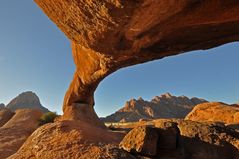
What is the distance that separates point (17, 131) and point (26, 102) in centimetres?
10947

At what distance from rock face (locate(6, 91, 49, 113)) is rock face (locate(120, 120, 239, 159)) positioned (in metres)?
120

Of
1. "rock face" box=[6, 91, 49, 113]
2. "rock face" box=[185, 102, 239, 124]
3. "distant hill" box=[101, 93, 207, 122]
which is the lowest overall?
"rock face" box=[185, 102, 239, 124]

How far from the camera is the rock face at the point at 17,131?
791 inches

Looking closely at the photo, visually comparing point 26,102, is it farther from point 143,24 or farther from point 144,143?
point 144,143

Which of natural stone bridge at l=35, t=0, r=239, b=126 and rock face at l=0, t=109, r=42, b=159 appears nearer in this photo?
natural stone bridge at l=35, t=0, r=239, b=126

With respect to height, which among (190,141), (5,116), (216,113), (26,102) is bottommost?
(190,141)

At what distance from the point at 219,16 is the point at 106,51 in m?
4.38

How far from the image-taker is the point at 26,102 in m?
128

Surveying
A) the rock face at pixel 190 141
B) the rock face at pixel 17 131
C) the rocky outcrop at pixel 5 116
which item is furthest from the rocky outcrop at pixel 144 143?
the rocky outcrop at pixel 5 116

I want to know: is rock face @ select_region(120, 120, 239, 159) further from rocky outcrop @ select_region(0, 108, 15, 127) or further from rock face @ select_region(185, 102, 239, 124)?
rocky outcrop @ select_region(0, 108, 15, 127)

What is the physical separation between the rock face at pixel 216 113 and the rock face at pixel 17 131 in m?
16.5

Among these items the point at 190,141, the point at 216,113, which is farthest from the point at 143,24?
the point at 216,113

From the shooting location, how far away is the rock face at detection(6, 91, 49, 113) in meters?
122

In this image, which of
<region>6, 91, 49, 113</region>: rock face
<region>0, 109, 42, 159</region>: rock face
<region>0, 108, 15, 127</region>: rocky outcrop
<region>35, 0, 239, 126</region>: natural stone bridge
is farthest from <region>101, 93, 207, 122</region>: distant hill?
<region>35, 0, 239, 126</region>: natural stone bridge
